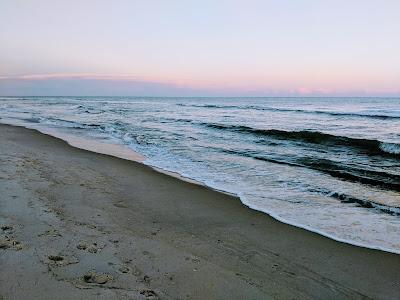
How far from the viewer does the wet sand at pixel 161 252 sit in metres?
3.20

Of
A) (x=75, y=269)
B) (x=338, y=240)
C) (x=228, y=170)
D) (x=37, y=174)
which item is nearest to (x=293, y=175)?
(x=228, y=170)

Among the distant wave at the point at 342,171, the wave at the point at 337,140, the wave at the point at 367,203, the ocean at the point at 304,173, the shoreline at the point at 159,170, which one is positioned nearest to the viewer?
the shoreline at the point at 159,170

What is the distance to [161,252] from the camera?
3975 mm

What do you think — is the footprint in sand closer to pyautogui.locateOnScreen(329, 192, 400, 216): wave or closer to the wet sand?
the wet sand

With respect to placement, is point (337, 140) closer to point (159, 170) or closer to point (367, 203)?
point (159, 170)

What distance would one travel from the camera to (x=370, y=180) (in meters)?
8.79

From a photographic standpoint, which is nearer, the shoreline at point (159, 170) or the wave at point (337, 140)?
the shoreline at point (159, 170)

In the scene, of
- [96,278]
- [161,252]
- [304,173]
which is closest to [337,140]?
[304,173]

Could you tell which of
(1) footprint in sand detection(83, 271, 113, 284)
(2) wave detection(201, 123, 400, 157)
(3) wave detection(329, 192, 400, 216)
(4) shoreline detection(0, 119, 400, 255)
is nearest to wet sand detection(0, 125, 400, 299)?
(1) footprint in sand detection(83, 271, 113, 284)

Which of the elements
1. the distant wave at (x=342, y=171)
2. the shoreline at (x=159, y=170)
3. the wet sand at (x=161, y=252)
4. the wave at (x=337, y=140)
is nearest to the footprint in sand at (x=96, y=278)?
the wet sand at (x=161, y=252)

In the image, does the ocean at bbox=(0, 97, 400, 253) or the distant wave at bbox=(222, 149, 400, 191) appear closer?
the ocean at bbox=(0, 97, 400, 253)

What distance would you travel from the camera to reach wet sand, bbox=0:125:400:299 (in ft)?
10.5

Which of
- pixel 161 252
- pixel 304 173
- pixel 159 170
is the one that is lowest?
pixel 159 170

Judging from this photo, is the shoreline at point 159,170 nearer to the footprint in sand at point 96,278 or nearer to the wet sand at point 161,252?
the wet sand at point 161,252
